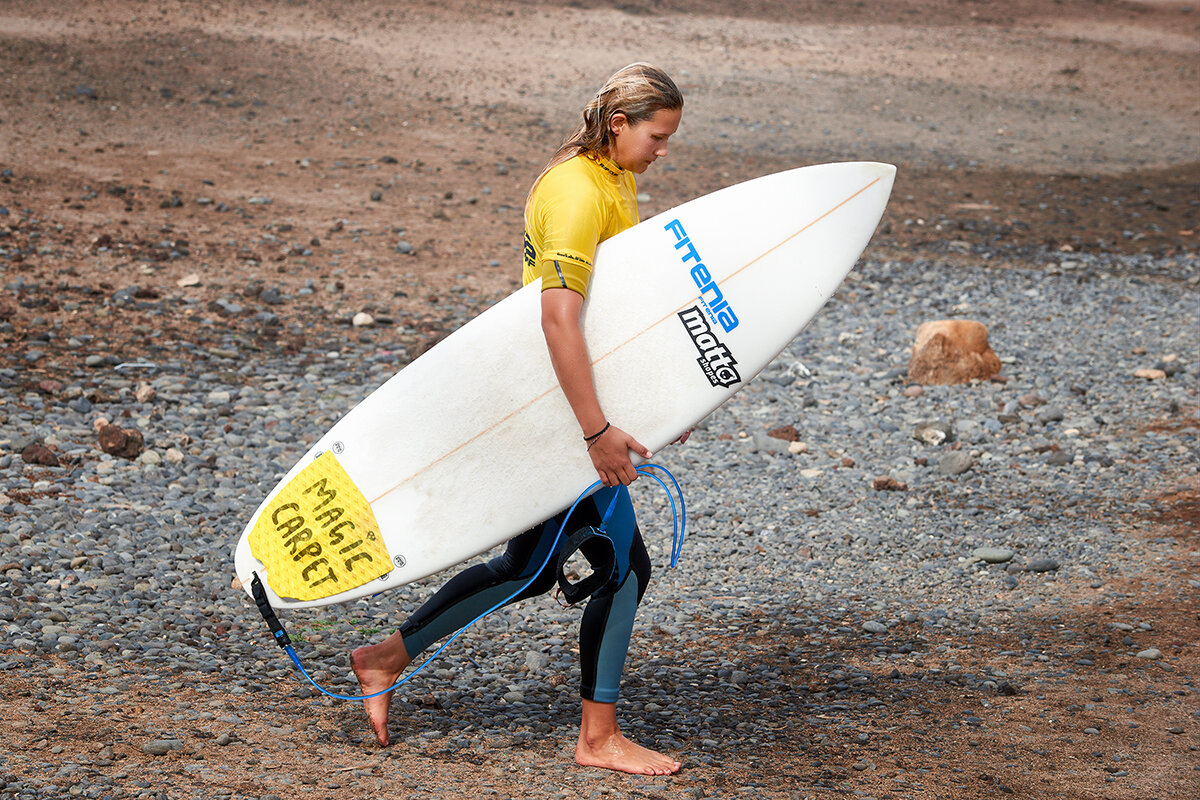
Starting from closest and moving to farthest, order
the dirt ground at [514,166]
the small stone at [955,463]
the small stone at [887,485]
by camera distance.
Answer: the dirt ground at [514,166] → the small stone at [887,485] → the small stone at [955,463]

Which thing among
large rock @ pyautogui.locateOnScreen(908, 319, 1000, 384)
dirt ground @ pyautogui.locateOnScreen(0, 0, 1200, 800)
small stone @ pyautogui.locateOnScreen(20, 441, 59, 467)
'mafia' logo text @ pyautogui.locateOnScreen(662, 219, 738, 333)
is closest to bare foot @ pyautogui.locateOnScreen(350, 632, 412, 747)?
dirt ground @ pyautogui.locateOnScreen(0, 0, 1200, 800)

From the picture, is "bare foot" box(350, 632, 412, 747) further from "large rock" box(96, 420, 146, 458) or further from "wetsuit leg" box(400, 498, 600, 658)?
"large rock" box(96, 420, 146, 458)

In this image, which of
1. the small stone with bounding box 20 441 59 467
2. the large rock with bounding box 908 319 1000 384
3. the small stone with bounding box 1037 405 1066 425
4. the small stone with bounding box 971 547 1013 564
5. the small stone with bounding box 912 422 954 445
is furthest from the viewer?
the large rock with bounding box 908 319 1000 384

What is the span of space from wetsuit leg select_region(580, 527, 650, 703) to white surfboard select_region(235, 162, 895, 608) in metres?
0.27

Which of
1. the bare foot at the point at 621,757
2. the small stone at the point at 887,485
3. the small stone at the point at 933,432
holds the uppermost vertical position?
the small stone at the point at 933,432

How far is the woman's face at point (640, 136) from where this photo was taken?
2824 mm

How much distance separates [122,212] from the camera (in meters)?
8.82

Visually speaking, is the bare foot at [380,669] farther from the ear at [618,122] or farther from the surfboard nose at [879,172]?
the surfboard nose at [879,172]

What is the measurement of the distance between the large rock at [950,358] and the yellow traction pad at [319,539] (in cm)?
451

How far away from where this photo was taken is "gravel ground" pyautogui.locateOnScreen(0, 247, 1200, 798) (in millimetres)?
3316

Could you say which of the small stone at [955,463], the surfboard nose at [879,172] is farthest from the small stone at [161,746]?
the small stone at [955,463]

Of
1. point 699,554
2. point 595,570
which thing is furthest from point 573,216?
point 699,554

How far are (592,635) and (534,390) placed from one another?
28.3 inches

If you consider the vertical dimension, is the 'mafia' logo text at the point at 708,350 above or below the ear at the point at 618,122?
below
